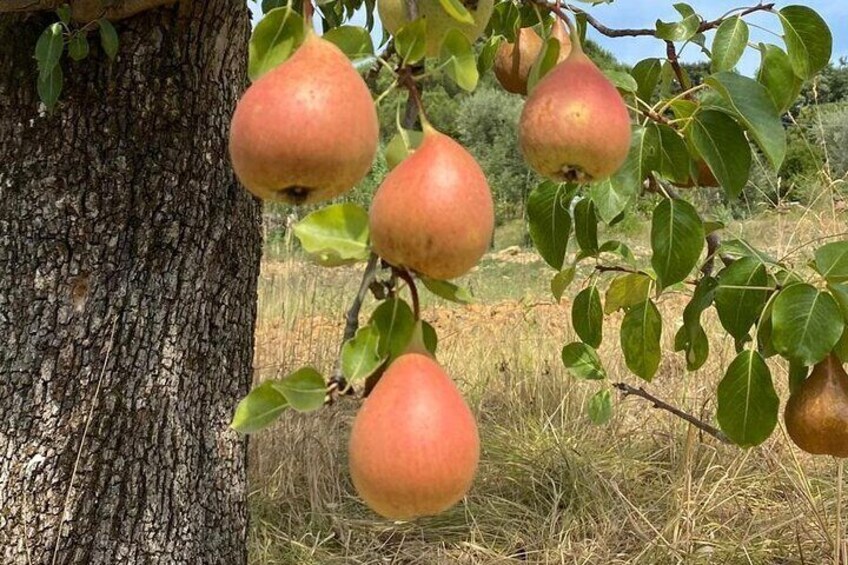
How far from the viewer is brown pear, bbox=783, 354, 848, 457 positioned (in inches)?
30.0

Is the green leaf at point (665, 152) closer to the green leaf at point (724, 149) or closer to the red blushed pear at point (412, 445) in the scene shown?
the green leaf at point (724, 149)

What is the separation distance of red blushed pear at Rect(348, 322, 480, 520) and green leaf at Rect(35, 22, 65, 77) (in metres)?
0.79

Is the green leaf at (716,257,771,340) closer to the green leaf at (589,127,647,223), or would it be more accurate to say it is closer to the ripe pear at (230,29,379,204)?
the green leaf at (589,127,647,223)

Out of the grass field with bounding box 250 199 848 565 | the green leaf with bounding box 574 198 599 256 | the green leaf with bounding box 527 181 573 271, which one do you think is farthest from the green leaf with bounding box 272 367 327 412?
the grass field with bounding box 250 199 848 565

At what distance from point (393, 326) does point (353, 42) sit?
0.55 ft

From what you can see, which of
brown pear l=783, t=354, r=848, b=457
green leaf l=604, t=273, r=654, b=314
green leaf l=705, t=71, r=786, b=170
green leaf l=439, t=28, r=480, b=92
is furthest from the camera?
green leaf l=604, t=273, r=654, b=314

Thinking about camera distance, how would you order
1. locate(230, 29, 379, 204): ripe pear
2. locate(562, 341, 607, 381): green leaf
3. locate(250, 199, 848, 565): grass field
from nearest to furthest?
locate(230, 29, 379, 204): ripe pear
locate(562, 341, 607, 381): green leaf
locate(250, 199, 848, 565): grass field

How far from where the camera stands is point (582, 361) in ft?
4.12

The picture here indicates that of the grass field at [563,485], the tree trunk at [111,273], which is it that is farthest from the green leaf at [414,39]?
the grass field at [563,485]

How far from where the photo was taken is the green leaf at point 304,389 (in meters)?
0.41

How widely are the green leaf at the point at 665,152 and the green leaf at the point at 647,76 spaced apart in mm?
Answer: 149

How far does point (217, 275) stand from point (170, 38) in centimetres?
34

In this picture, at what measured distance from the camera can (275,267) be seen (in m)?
3.88

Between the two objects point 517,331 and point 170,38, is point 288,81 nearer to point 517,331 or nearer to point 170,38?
point 170,38
